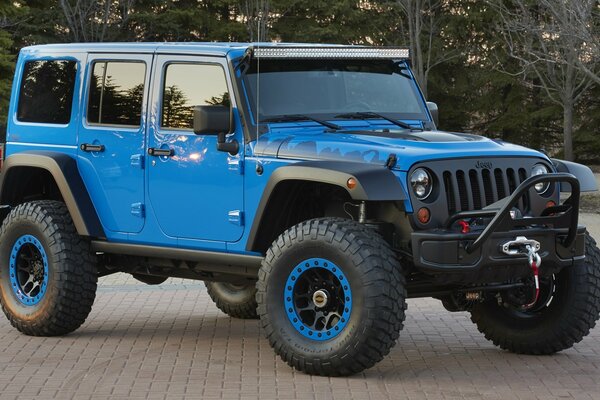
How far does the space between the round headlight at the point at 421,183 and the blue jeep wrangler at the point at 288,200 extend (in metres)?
0.01

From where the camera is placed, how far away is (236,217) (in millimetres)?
8406

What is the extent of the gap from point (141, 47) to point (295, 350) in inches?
102

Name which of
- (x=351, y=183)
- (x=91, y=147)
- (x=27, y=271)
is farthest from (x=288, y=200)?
(x=27, y=271)

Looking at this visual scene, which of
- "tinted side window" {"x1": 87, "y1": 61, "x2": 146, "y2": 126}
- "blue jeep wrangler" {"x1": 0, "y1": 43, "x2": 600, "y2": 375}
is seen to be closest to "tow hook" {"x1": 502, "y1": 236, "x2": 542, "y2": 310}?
"blue jeep wrangler" {"x1": 0, "y1": 43, "x2": 600, "y2": 375}

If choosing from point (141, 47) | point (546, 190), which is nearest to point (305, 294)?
point (546, 190)

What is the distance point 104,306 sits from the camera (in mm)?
11281

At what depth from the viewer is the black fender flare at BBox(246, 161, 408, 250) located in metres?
7.51

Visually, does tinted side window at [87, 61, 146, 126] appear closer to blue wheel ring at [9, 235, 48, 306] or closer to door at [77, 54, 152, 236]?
door at [77, 54, 152, 236]

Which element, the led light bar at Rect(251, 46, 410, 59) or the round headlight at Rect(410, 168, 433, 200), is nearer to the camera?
the round headlight at Rect(410, 168, 433, 200)

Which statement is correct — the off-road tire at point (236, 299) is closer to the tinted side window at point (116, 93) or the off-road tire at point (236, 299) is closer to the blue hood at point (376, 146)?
the tinted side window at point (116, 93)

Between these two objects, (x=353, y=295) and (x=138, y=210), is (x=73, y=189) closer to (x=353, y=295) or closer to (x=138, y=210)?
→ (x=138, y=210)

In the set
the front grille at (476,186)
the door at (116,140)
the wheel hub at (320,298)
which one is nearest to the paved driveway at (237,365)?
the wheel hub at (320,298)

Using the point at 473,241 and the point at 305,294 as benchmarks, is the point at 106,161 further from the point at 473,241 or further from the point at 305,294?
the point at 473,241

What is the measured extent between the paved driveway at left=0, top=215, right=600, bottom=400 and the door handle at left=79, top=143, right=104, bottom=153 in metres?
1.31
